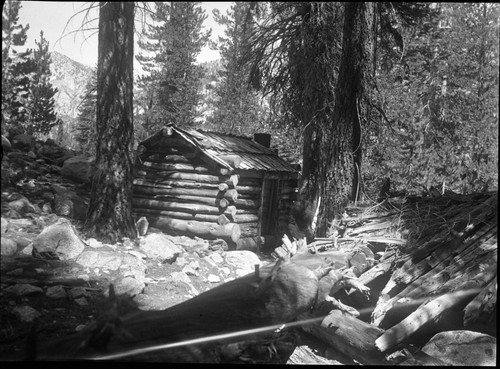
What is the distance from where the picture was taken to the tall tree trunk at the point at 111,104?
173 centimetres

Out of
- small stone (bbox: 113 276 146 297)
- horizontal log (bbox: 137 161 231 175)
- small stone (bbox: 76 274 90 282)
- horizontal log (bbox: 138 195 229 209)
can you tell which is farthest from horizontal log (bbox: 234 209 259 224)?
small stone (bbox: 76 274 90 282)

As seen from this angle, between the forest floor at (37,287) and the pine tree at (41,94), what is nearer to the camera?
the forest floor at (37,287)

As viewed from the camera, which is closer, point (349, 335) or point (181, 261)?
point (349, 335)

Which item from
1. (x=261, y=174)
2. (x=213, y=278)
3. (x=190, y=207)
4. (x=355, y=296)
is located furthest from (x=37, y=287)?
(x=261, y=174)

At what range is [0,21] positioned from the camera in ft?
6.23

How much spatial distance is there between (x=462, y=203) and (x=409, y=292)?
4.19ft

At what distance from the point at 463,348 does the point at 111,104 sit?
2839 mm

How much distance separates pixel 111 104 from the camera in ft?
7.43

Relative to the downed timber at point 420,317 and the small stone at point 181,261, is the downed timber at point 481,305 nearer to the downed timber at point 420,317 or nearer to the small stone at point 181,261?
the downed timber at point 420,317

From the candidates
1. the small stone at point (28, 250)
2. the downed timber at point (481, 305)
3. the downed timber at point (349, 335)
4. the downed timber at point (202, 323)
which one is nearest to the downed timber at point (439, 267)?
the downed timber at point (349, 335)

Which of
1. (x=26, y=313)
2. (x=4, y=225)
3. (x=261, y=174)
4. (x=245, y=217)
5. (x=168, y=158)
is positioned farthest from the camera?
(x=261, y=174)

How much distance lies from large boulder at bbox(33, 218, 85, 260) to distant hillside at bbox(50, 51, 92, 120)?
27.6 inches

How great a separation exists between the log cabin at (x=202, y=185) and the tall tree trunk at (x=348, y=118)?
300cm

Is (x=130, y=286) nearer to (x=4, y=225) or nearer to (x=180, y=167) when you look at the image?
(x=4, y=225)
